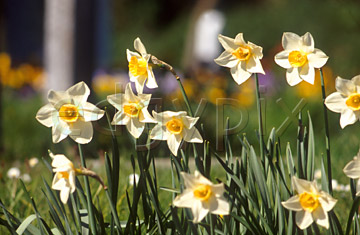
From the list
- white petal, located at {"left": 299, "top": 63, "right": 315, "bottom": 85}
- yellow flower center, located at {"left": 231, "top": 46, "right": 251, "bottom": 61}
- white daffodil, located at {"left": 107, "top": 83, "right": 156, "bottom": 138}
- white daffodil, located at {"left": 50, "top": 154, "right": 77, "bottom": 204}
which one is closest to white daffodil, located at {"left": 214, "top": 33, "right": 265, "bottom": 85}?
yellow flower center, located at {"left": 231, "top": 46, "right": 251, "bottom": 61}

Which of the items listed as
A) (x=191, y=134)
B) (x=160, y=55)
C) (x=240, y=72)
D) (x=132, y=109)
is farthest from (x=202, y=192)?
(x=160, y=55)

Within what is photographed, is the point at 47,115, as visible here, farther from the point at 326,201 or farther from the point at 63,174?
the point at 326,201

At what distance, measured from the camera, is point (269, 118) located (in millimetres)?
5059

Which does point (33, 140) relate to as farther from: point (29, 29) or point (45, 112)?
point (29, 29)

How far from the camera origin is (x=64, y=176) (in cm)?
128

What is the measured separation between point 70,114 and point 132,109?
5.9 inches

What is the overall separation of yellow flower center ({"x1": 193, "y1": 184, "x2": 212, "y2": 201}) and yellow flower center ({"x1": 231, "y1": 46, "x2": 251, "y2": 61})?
1.33 feet

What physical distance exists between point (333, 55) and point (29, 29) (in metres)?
5.92

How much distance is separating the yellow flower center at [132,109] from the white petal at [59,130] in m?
0.15

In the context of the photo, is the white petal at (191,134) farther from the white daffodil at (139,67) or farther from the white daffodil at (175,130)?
the white daffodil at (139,67)

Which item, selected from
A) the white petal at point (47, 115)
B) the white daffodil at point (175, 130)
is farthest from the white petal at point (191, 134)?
the white petal at point (47, 115)

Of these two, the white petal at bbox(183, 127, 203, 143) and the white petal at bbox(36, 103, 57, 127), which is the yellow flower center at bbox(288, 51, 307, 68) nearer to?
the white petal at bbox(183, 127, 203, 143)

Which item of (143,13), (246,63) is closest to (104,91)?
(246,63)

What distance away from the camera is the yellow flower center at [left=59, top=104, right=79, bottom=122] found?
52.0 inches
